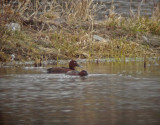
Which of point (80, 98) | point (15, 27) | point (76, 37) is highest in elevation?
point (15, 27)

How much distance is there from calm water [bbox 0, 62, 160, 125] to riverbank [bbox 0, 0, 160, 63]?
14.0 ft

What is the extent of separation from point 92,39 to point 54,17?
2514 mm

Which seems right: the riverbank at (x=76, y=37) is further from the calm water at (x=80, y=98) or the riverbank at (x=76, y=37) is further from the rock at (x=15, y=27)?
the calm water at (x=80, y=98)

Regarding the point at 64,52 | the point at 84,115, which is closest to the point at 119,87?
the point at 84,115

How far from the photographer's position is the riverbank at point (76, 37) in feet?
54.5

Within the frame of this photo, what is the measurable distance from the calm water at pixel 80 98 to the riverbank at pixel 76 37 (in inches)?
168

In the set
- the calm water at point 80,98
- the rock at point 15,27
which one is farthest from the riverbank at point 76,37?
the calm water at point 80,98

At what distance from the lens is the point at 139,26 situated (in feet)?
67.3

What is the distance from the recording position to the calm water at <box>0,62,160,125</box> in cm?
604

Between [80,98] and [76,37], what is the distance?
10.8m

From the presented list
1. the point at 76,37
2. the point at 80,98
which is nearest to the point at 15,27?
the point at 76,37

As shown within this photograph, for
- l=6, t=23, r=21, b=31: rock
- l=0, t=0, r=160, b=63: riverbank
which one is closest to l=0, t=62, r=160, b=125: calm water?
l=0, t=0, r=160, b=63: riverbank

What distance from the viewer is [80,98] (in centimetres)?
776

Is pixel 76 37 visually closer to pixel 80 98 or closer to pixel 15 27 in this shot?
pixel 15 27
